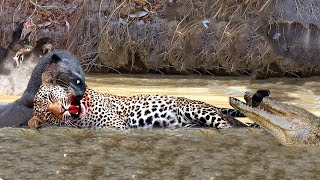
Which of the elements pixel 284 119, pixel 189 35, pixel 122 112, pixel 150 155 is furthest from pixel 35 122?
pixel 189 35

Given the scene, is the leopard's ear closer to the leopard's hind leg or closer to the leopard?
the leopard

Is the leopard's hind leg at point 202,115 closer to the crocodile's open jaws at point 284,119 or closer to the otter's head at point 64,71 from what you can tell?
the crocodile's open jaws at point 284,119

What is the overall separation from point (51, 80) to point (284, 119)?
0.56 metres

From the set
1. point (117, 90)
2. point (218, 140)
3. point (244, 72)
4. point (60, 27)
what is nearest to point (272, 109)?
point (218, 140)

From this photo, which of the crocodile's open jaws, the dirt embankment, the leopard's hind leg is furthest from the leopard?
the dirt embankment

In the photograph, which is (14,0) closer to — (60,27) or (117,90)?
(60,27)

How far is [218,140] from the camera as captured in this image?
6.07ft

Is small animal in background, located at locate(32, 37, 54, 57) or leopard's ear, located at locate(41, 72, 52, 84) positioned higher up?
small animal in background, located at locate(32, 37, 54, 57)

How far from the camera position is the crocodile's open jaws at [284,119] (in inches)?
73.7

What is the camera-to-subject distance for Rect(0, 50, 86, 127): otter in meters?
1.90

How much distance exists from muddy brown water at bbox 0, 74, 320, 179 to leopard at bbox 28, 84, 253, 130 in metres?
0.08

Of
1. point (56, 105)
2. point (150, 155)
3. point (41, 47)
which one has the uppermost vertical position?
point (41, 47)

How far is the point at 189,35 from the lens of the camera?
4.21m

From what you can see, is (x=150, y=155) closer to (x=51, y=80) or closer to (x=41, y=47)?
(x=51, y=80)
